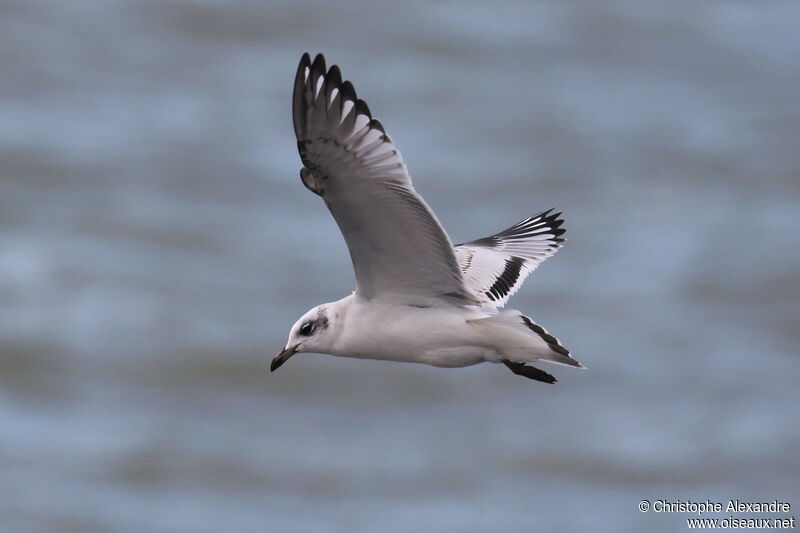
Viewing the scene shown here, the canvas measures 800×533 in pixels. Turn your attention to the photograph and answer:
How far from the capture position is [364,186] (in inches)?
273

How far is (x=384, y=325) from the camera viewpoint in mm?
7625

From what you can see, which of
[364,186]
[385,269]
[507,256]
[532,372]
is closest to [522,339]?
[532,372]

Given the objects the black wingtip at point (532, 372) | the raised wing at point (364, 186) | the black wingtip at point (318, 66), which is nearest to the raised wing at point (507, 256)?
the black wingtip at point (532, 372)

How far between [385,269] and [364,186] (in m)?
0.75

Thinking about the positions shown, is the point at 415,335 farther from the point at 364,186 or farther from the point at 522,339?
the point at 364,186

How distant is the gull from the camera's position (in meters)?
6.79

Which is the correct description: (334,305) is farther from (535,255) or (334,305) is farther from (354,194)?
(535,255)

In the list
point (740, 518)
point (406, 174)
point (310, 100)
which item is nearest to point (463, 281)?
point (406, 174)

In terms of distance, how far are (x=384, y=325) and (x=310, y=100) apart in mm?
1406

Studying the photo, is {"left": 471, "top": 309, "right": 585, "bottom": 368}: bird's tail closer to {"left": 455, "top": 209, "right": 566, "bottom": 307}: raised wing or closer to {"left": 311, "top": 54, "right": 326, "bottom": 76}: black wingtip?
{"left": 455, "top": 209, "right": 566, "bottom": 307}: raised wing

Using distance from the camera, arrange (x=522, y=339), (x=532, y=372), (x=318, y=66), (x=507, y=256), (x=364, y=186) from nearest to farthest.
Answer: (x=318, y=66), (x=364, y=186), (x=522, y=339), (x=532, y=372), (x=507, y=256)

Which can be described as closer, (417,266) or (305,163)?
(305,163)

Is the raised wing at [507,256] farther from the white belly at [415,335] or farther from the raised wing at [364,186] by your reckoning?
the raised wing at [364,186]

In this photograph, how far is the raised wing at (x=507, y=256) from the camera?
341 inches
